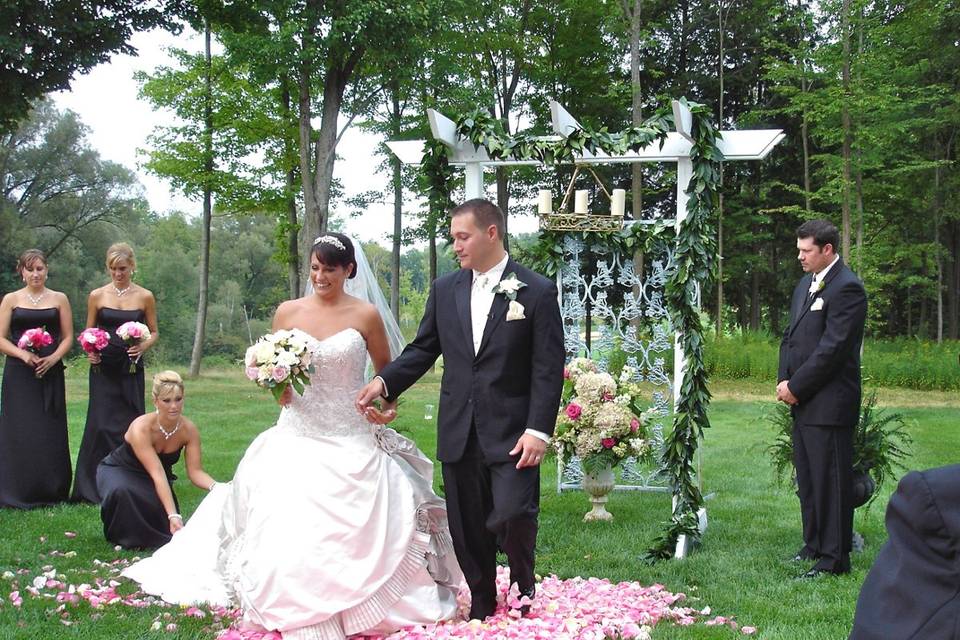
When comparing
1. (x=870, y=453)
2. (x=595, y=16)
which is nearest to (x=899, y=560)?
(x=870, y=453)

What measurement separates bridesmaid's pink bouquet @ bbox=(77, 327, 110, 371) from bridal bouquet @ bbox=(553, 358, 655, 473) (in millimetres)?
3939

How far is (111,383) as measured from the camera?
7910 mm

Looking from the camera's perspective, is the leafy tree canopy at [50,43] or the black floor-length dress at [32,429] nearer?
the black floor-length dress at [32,429]

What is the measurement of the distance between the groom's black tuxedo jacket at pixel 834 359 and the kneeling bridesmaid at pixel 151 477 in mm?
4105

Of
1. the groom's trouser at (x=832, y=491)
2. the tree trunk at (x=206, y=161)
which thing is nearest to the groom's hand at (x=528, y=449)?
the groom's trouser at (x=832, y=491)

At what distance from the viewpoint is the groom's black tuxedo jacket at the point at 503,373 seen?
441cm

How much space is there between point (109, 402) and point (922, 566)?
7.54 metres

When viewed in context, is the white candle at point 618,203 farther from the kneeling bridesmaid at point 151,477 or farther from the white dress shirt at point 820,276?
the kneeling bridesmaid at point 151,477

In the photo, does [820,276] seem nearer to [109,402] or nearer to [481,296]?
[481,296]

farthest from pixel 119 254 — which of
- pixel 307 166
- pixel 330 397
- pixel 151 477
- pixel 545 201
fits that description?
pixel 307 166

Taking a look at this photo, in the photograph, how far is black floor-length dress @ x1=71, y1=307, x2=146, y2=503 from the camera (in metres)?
7.87

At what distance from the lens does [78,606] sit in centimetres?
504

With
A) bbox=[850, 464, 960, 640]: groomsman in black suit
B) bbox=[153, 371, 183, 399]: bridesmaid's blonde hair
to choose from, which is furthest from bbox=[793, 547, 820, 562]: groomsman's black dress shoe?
bbox=[850, 464, 960, 640]: groomsman in black suit

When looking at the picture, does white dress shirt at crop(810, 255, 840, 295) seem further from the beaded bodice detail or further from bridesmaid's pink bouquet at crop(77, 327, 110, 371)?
bridesmaid's pink bouquet at crop(77, 327, 110, 371)
